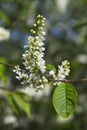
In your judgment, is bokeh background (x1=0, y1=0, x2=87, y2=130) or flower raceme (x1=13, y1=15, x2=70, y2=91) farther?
bokeh background (x1=0, y1=0, x2=87, y2=130)

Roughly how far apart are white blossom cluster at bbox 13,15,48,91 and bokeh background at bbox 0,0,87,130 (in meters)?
1.88

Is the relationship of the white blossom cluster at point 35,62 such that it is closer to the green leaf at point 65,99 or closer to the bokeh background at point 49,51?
the green leaf at point 65,99

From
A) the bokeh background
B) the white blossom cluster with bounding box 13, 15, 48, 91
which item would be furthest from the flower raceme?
the bokeh background

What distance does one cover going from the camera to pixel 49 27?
5.24 m

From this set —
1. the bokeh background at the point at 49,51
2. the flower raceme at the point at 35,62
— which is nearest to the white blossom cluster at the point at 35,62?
the flower raceme at the point at 35,62

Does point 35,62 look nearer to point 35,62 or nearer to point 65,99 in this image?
point 35,62

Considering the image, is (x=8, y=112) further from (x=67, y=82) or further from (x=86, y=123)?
(x=67, y=82)

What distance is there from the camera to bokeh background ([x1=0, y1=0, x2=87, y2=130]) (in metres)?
4.31

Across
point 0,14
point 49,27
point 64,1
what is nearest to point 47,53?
point 49,27

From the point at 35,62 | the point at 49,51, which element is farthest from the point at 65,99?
the point at 49,51

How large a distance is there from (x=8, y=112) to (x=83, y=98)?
30.5 inches

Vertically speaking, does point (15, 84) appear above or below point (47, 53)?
below

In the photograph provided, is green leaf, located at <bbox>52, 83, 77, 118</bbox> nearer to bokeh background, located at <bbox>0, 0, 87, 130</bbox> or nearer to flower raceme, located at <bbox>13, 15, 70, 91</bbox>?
flower raceme, located at <bbox>13, 15, 70, 91</bbox>

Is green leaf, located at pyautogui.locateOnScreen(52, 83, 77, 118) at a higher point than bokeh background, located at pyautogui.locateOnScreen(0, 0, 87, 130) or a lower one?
lower
